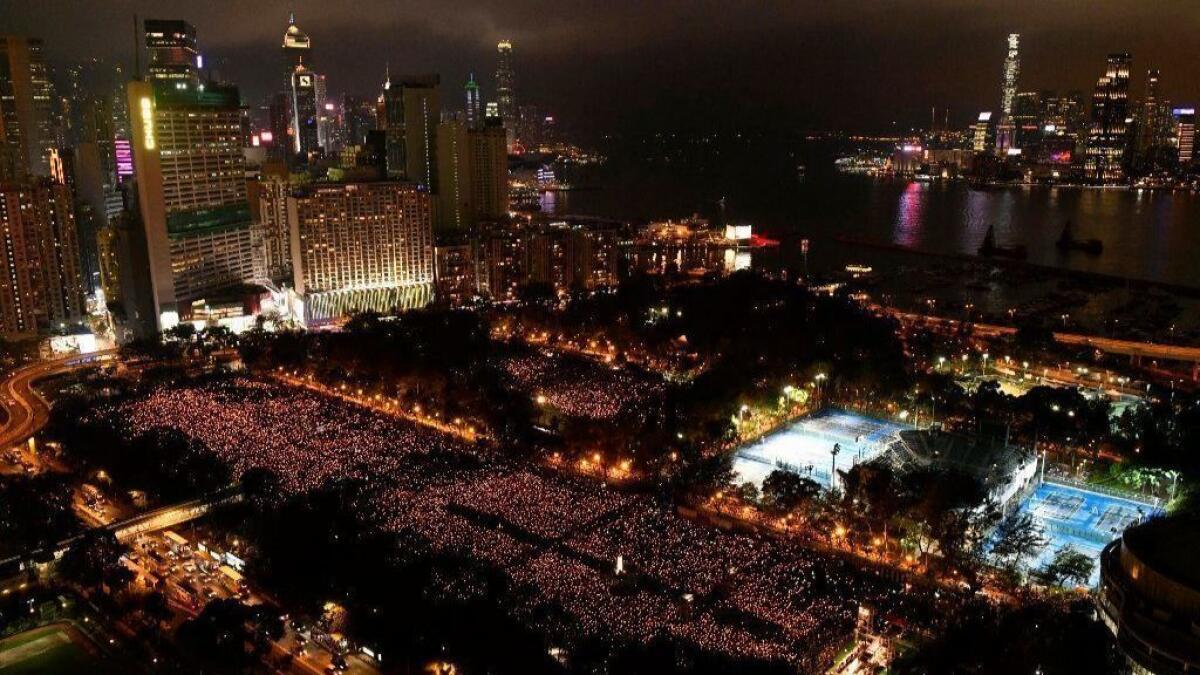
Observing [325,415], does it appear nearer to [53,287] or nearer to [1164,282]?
[53,287]

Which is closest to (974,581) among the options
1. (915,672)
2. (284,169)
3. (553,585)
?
(915,672)

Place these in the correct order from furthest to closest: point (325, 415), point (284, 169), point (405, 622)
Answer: point (284, 169), point (325, 415), point (405, 622)

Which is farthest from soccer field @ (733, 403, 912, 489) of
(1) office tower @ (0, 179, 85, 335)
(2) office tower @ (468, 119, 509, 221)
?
(2) office tower @ (468, 119, 509, 221)

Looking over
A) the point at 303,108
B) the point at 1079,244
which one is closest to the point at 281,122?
the point at 303,108

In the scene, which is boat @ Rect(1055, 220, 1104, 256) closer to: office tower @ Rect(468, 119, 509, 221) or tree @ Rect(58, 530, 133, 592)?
office tower @ Rect(468, 119, 509, 221)

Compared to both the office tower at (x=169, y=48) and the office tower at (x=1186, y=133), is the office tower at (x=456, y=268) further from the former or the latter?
the office tower at (x=1186, y=133)
